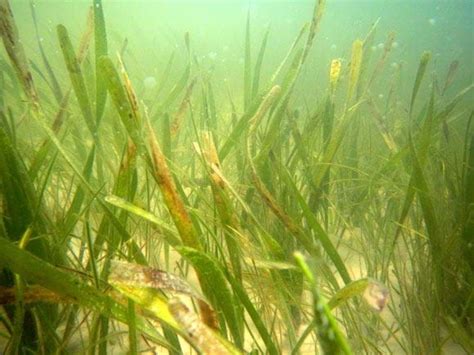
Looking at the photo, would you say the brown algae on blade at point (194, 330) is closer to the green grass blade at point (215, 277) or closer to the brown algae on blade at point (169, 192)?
the green grass blade at point (215, 277)

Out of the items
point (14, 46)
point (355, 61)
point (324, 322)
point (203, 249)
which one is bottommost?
point (203, 249)

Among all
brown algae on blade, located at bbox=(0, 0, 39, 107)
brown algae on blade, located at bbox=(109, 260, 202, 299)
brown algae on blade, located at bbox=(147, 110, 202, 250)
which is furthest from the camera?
brown algae on blade, located at bbox=(0, 0, 39, 107)

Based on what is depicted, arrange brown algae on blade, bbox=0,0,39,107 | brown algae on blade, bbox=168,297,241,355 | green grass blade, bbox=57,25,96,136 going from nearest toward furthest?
brown algae on blade, bbox=168,297,241,355, brown algae on blade, bbox=0,0,39,107, green grass blade, bbox=57,25,96,136

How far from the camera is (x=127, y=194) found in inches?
39.3

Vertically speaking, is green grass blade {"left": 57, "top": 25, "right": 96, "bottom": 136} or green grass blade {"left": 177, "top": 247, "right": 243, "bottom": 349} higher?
green grass blade {"left": 57, "top": 25, "right": 96, "bottom": 136}

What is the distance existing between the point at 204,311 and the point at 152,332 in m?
0.27

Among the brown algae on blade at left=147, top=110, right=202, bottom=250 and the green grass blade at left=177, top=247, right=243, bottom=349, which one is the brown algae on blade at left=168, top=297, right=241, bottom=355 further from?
the brown algae on blade at left=147, top=110, right=202, bottom=250

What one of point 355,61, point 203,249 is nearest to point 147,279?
point 203,249

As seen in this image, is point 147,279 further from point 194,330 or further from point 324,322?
point 324,322

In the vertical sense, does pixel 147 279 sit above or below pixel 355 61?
below

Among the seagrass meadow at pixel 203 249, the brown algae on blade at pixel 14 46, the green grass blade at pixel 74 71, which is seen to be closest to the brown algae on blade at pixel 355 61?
the seagrass meadow at pixel 203 249

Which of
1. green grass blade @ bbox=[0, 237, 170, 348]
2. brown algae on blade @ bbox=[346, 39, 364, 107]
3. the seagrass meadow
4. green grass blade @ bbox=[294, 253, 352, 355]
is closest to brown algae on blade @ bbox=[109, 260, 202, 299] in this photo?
the seagrass meadow

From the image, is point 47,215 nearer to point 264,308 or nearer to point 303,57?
point 264,308

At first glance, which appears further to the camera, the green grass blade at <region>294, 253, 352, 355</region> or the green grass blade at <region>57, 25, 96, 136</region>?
the green grass blade at <region>57, 25, 96, 136</region>
